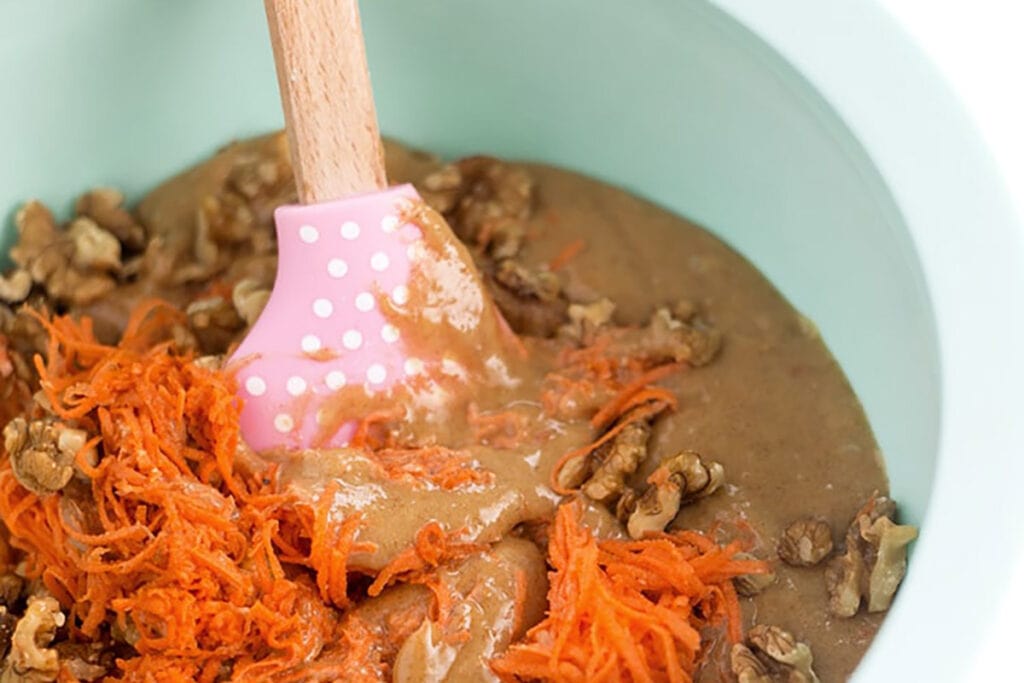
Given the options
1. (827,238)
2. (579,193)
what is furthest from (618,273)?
(827,238)

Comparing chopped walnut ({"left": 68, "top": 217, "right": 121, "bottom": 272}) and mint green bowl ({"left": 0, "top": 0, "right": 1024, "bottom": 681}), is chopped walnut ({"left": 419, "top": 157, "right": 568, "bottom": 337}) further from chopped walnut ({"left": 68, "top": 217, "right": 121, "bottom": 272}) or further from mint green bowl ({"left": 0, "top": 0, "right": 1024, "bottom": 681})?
chopped walnut ({"left": 68, "top": 217, "right": 121, "bottom": 272})

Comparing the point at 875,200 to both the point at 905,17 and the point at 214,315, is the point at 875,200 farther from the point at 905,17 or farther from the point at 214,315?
the point at 214,315

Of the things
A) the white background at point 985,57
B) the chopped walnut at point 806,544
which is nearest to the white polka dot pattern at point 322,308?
the chopped walnut at point 806,544

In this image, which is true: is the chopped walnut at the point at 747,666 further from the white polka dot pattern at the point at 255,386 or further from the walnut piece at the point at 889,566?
the white polka dot pattern at the point at 255,386

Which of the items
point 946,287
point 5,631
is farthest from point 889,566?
point 5,631

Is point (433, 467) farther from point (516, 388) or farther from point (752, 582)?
point (752, 582)
